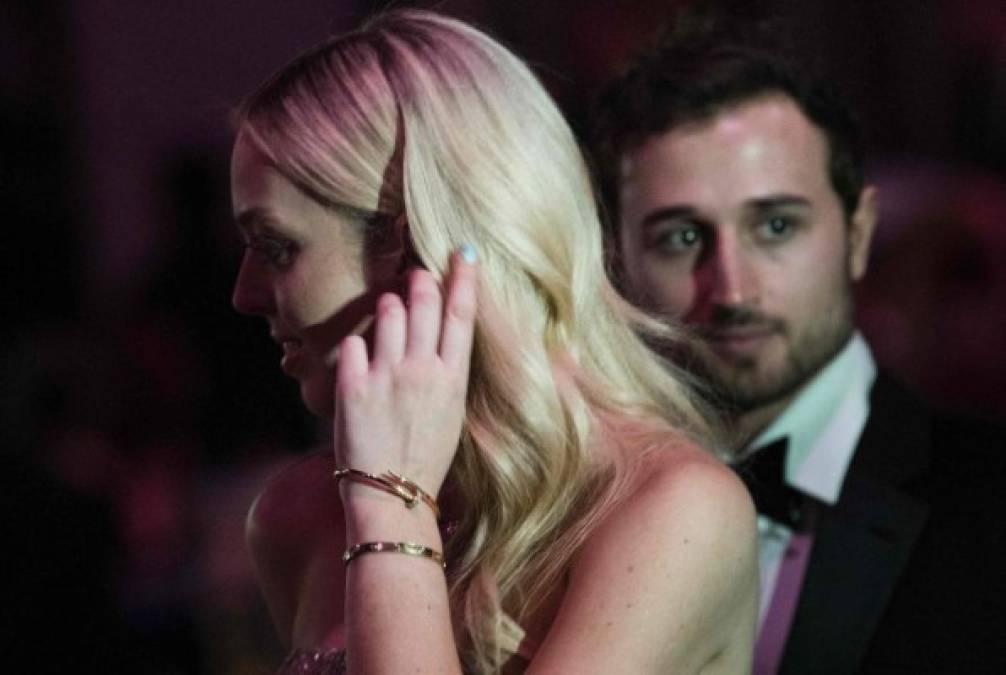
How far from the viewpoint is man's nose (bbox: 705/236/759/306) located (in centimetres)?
259

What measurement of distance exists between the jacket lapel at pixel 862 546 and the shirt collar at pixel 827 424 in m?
0.03

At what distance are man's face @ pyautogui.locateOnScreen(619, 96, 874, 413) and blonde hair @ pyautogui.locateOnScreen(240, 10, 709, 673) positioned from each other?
661 mm

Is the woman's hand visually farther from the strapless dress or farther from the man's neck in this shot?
the man's neck

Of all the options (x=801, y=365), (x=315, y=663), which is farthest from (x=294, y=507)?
(x=801, y=365)

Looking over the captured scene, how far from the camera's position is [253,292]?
200cm

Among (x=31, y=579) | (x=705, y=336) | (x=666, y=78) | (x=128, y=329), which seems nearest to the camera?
(x=705, y=336)

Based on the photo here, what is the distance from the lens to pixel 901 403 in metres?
2.62

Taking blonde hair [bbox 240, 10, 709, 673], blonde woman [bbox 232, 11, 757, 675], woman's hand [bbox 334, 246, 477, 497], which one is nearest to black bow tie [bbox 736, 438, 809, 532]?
blonde woman [bbox 232, 11, 757, 675]

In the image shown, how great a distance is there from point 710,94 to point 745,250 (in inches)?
11.4

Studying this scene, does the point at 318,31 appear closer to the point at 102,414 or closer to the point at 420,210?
the point at 102,414

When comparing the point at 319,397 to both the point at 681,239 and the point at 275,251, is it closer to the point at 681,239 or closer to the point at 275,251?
the point at 275,251

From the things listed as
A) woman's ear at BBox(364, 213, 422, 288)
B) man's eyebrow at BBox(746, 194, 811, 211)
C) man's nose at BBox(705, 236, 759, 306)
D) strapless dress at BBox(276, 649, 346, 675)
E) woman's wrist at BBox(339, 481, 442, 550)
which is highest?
woman's ear at BBox(364, 213, 422, 288)

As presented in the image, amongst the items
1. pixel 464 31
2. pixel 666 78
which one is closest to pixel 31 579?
pixel 666 78

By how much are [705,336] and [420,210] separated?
87 cm
